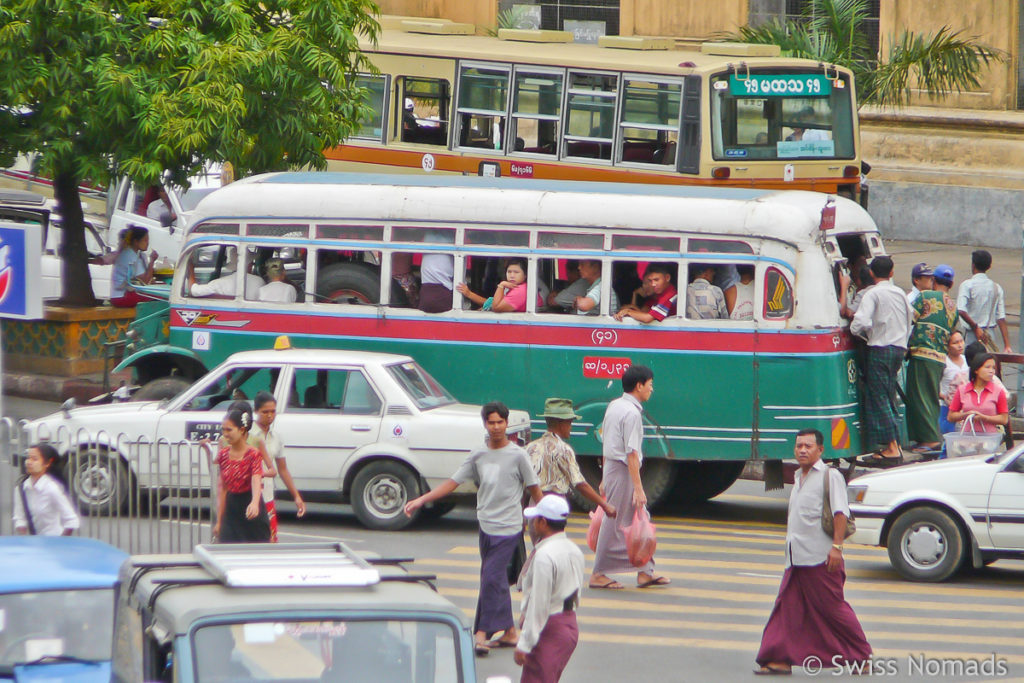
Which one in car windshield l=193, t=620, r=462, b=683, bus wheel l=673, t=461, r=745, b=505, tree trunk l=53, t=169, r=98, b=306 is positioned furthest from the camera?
tree trunk l=53, t=169, r=98, b=306

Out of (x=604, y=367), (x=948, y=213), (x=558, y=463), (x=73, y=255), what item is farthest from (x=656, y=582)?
(x=948, y=213)

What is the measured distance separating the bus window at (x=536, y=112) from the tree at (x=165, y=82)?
3427 millimetres

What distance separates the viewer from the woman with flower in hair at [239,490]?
9852 millimetres

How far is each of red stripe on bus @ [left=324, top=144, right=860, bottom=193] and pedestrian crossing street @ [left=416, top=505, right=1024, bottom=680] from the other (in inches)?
319

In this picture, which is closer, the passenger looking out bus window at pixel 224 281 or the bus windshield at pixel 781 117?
the passenger looking out bus window at pixel 224 281

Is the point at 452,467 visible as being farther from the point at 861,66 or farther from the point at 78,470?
the point at 861,66

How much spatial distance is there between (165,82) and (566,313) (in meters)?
5.77

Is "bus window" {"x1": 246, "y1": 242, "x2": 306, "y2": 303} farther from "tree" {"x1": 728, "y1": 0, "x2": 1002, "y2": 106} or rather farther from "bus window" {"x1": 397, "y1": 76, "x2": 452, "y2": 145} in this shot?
"tree" {"x1": 728, "y1": 0, "x2": 1002, "y2": 106}

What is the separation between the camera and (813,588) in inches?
362

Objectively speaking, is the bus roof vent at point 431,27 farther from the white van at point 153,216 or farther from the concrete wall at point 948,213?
the concrete wall at point 948,213

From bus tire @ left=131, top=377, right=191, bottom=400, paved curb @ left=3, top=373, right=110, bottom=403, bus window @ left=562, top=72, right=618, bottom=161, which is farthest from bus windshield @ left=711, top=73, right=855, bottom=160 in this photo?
bus tire @ left=131, top=377, right=191, bottom=400

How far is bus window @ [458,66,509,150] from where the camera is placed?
21.5m

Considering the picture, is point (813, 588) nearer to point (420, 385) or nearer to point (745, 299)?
point (745, 299)

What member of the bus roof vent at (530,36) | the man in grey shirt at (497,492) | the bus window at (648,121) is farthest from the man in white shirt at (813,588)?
the bus roof vent at (530,36)
